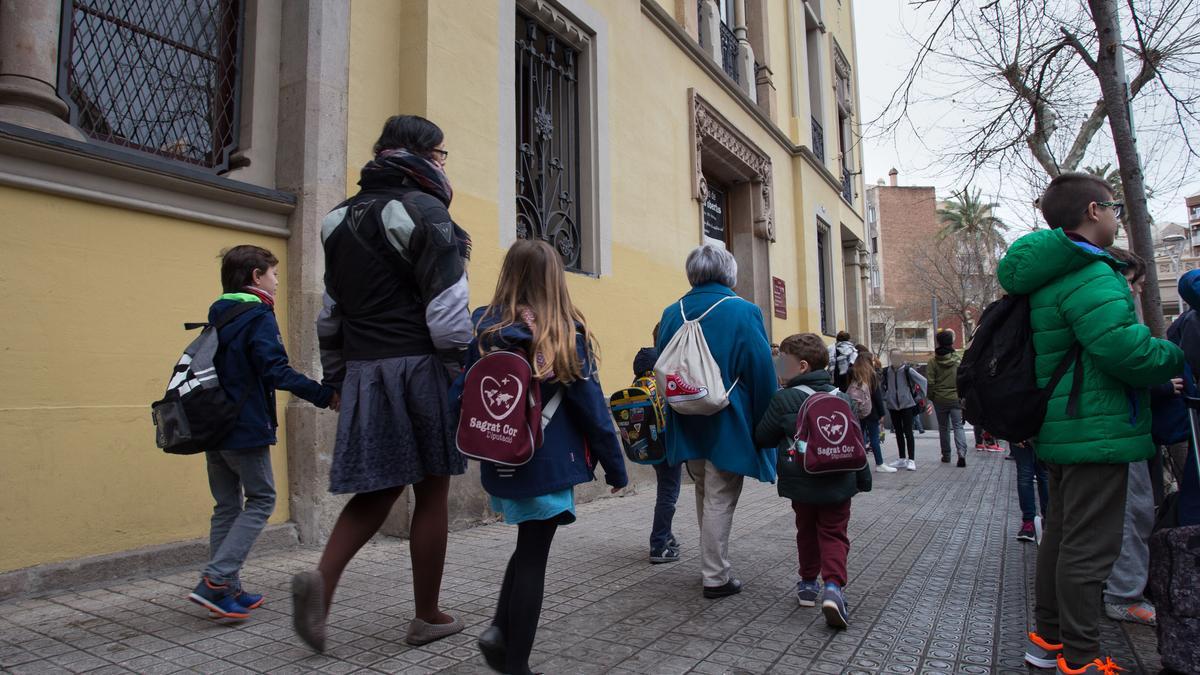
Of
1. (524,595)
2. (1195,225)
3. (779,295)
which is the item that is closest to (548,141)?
(524,595)

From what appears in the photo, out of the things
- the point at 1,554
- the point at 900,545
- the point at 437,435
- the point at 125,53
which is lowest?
the point at 900,545

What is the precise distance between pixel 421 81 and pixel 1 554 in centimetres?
413

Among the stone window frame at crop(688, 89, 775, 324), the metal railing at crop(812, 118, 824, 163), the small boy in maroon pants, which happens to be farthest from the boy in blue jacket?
the metal railing at crop(812, 118, 824, 163)

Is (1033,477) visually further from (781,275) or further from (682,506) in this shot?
(781,275)

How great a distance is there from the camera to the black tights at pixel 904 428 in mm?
10766

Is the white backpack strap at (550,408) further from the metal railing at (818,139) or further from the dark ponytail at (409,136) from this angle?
the metal railing at (818,139)

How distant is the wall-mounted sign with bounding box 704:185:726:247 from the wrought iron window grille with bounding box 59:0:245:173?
336 inches

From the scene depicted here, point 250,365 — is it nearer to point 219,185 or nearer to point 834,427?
point 219,185

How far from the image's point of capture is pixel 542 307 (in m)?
2.68

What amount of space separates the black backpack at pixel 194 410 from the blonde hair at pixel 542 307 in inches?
57.4

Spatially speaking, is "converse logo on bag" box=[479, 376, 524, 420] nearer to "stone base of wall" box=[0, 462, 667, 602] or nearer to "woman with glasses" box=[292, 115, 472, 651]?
"woman with glasses" box=[292, 115, 472, 651]

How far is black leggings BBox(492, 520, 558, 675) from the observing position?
245 cm

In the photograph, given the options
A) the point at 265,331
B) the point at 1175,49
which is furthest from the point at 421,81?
the point at 1175,49

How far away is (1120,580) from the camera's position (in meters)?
3.59
